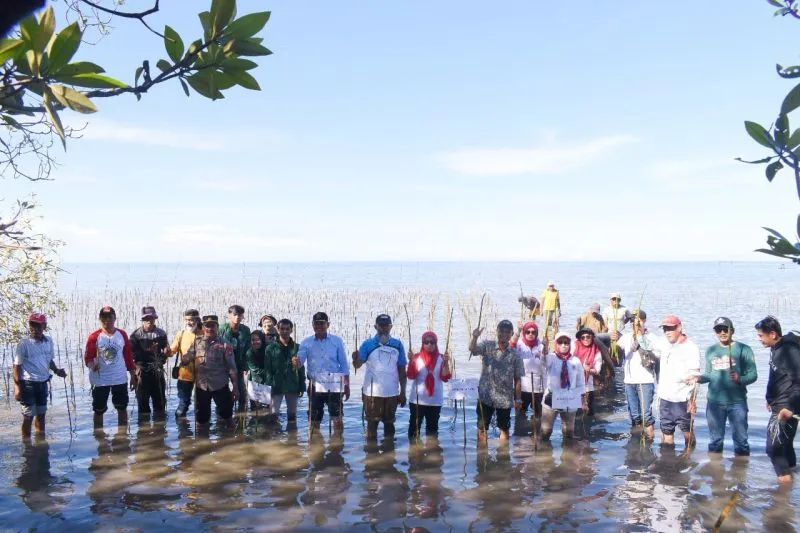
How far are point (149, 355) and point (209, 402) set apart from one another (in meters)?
1.30

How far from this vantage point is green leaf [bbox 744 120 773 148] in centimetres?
174

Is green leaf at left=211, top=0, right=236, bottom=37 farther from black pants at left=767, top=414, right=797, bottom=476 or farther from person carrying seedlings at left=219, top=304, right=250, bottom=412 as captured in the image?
person carrying seedlings at left=219, top=304, right=250, bottom=412

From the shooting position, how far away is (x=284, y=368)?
32.4ft

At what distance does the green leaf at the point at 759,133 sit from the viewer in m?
1.74

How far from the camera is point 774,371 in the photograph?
23.3 feet

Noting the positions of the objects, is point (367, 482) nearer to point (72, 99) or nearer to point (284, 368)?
point (284, 368)

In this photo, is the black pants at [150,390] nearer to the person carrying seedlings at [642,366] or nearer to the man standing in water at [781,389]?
the person carrying seedlings at [642,366]

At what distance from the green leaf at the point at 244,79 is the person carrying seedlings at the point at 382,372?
22.5 ft

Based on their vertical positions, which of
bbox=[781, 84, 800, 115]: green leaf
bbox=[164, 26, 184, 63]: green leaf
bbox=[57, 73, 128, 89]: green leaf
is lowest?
bbox=[781, 84, 800, 115]: green leaf

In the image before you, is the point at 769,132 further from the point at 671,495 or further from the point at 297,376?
the point at 297,376

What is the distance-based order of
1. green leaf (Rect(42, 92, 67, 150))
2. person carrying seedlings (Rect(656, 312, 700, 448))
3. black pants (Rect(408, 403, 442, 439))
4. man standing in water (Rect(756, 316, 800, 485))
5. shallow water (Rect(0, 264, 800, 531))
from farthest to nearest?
1. black pants (Rect(408, 403, 442, 439))
2. person carrying seedlings (Rect(656, 312, 700, 448))
3. man standing in water (Rect(756, 316, 800, 485))
4. shallow water (Rect(0, 264, 800, 531))
5. green leaf (Rect(42, 92, 67, 150))

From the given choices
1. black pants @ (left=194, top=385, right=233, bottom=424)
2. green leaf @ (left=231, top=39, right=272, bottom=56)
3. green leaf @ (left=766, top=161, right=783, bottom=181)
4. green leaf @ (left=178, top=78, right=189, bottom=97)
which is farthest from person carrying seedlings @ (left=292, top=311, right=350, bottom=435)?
green leaf @ (left=766, top=161, right=783, bottom=181)

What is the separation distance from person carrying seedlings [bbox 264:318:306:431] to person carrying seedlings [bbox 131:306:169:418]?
1860 mm

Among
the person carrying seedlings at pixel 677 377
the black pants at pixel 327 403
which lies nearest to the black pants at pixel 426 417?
the black pants at pixel 327 403
